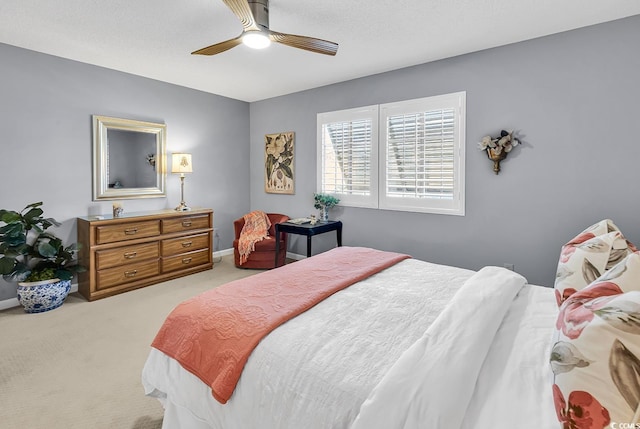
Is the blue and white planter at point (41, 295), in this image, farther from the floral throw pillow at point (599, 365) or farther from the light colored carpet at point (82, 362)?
the floral throw pillow at point (599, 365)

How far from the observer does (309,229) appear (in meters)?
3.99

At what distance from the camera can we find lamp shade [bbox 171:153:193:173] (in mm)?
4480

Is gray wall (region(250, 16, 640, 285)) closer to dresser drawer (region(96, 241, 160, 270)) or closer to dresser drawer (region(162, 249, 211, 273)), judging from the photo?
dresser drawer (region(162, 249, 211, 273))

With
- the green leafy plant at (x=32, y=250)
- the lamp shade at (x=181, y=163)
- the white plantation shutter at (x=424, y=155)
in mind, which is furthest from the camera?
the lamp shade at (x=181, y=163)

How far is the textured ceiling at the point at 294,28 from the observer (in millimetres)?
2492

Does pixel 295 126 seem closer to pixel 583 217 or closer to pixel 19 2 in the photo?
pixel 19 2

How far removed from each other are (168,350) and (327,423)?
3.00ft

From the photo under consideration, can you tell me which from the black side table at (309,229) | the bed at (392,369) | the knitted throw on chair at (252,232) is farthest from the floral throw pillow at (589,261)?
the knitted throw on chair at (252,232)

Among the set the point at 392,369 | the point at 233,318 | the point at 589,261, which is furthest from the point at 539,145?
the point at 233,318

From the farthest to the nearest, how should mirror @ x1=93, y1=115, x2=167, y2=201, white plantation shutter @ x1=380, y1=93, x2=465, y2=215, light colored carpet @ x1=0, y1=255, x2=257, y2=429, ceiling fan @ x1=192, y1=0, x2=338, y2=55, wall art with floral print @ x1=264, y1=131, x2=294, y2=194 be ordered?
1. wall art with floral print @ x1=264, y1=131, x2=294, y2=194
2. mirror @ x1=93, y1=115, x2=167, y2=201
3. white plantation shutter @ x1=380, y1=93, x2=465, y2=215
4. ceiling fan @ x1=192, y1=0, x2=338, y2=55
5. light colored carpet @ x1=0, y1=255, x2=257, y2=429

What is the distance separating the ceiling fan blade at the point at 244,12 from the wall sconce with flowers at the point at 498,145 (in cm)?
237

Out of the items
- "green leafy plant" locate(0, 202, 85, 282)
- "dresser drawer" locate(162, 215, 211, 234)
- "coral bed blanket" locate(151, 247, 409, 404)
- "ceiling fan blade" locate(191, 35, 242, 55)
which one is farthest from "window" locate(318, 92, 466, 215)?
"green leafy plant" locate(0, 202, 85, 282)

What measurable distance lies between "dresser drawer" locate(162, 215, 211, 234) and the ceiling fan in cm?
234

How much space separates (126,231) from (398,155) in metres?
3.31
